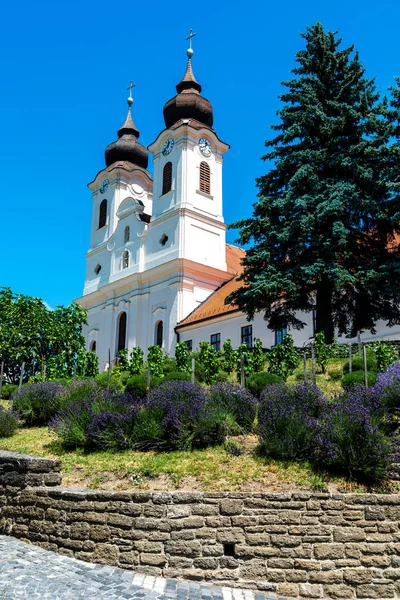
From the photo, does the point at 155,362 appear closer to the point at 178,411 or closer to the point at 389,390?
the point at 178,411

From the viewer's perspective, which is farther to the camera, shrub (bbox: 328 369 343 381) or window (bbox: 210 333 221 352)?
window (bbox: 210 333 221 352)

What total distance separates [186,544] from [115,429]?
3557 millimetres

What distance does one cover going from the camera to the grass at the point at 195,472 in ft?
28.2

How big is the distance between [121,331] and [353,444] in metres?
30.9

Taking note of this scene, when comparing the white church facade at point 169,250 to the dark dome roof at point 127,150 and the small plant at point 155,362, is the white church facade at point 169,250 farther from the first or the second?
the small plant at point 155,362

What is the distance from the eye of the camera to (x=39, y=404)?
14.5m

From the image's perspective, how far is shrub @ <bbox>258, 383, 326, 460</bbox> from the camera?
30.8ft

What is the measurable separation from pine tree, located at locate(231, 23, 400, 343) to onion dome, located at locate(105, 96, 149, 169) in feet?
79.3

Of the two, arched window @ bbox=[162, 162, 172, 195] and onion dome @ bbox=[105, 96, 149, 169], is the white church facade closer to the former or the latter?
arched window @ bbox=[162, 162, 172, 195]

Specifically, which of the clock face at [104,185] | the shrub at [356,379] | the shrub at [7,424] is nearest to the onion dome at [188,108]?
the clock face at [104,185]

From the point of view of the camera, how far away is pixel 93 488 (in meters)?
9.08

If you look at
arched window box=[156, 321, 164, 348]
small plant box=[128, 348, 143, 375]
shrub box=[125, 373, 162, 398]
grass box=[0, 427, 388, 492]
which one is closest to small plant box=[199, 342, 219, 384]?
shrub box=[125, 373, 162, 398]

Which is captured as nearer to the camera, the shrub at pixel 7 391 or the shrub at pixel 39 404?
the shrub at pixel 39 404

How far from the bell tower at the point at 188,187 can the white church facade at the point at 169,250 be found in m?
0.06
